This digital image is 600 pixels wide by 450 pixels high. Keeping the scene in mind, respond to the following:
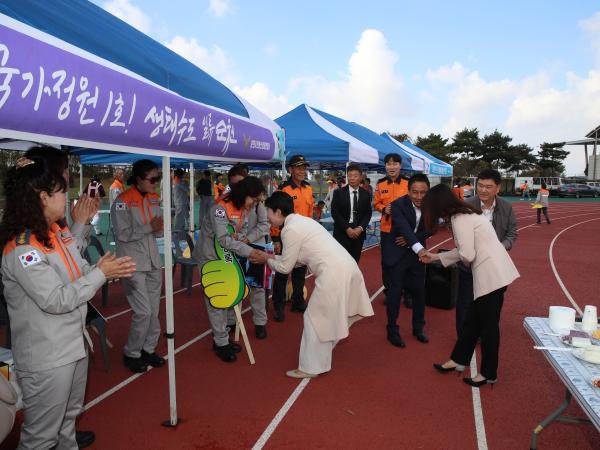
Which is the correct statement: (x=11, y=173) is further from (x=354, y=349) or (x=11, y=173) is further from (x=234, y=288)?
(x=354, y=349)

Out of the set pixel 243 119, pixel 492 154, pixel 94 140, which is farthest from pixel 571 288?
pixel 492 154

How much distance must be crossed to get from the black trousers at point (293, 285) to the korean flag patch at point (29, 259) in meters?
3.69

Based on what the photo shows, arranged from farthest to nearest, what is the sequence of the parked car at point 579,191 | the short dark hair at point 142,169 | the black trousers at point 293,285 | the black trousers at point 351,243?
the parked car at point 579,191
the black trousers at point 351,243
the black trousers at point 293,285
the short dark hair at point 142,169

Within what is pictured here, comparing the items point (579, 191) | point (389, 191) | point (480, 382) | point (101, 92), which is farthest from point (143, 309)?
point (579, 191)

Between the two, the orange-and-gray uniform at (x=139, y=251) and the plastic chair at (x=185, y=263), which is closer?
the orange-and-gray uniform at (x=139, y=251)

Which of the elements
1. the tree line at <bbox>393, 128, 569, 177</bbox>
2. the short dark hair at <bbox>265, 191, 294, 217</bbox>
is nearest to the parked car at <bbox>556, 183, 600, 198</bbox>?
the tree line at <bbox>393, 128, 569, 177</bbox>

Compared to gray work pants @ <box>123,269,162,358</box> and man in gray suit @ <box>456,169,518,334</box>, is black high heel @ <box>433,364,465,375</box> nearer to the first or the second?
man in gray suit @ <box>456,169,518,334</box>

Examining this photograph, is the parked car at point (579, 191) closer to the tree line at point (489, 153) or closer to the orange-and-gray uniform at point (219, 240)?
the tree line at point (489, 153)

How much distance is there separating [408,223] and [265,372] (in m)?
2.06

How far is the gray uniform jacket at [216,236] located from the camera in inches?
152

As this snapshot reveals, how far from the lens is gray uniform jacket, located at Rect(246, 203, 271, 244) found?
4.51 meters

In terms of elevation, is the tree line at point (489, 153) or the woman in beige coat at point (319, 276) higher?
the tree line at point (489, 153)

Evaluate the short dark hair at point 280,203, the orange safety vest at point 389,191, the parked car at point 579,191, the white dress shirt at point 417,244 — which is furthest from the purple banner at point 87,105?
the parked car at point 579,191

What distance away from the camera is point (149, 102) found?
235 cm
